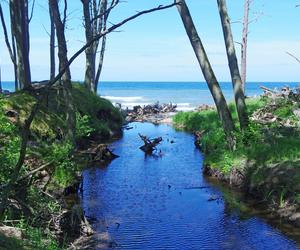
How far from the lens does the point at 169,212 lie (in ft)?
34.2

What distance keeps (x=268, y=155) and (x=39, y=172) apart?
5.84 metres

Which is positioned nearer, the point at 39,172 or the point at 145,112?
the point at 39,172

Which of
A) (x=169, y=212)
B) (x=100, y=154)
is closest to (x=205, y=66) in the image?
(x=100, y=154)

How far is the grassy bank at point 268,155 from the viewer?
35.0 feet

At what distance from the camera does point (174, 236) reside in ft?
28.9

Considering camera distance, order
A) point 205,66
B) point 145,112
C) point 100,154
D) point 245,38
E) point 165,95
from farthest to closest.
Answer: point 165,95, point 145,112, point 245,38, point 100,154, point 205,66

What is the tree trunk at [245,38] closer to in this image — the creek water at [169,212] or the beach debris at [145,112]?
the beach debris at [145,112]

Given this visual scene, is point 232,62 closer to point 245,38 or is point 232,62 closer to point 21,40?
point 21,40

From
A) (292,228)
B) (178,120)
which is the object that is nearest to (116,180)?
(292,228)

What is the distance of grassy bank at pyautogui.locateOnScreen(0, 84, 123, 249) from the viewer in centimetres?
729

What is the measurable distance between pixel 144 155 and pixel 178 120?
12.1m

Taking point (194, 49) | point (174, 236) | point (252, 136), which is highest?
point (194, 49)

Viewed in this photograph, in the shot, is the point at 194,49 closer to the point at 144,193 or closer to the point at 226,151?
the point at 226,151

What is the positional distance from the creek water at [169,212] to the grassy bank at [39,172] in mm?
925
